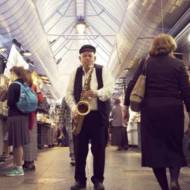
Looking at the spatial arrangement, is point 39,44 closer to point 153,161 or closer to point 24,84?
point 24,84

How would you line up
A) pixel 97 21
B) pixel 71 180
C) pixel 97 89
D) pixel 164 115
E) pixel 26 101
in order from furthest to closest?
pixel 97 21
pixel 26 101
pixel 71 180
pixel 97 89
pixel 164 115

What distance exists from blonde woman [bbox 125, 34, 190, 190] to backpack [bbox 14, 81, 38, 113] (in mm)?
2348

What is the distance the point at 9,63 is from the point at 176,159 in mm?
5276

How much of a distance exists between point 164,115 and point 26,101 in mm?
2553

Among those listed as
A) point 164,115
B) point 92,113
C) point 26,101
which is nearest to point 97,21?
point 26,101

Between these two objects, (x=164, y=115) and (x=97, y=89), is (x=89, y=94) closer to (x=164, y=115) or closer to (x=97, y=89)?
(x=97, y=89)

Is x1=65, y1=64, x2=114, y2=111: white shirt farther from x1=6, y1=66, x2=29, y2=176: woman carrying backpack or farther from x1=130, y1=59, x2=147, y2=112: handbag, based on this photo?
x1=6, y1=66, x2=29, y2=176: woman carrying backpack

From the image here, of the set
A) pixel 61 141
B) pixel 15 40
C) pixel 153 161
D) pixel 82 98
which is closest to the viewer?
pixel 153 161

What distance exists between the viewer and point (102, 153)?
180 inches

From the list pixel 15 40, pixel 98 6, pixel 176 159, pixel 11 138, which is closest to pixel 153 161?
pixel 176 159

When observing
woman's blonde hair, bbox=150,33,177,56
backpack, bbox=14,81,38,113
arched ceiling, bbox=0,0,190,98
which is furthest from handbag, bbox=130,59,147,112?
arched ceiling, bbox=0,0,190,98

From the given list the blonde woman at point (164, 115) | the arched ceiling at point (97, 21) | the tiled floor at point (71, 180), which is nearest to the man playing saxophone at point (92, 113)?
the tiled floor at point (71, 180)

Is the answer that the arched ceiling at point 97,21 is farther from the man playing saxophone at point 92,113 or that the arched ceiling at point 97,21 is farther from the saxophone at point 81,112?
the saxophone at point 81,112

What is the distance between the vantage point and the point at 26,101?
611cm
